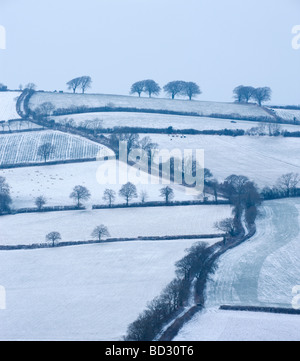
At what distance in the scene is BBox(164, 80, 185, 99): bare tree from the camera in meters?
127

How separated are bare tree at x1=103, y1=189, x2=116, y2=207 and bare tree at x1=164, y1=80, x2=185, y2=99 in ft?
216

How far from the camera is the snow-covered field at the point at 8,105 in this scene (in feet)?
323

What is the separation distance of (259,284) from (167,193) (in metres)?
22.5

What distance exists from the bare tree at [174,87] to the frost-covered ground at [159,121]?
22285 millimetres

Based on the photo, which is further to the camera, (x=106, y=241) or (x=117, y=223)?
(x=117, y=223)

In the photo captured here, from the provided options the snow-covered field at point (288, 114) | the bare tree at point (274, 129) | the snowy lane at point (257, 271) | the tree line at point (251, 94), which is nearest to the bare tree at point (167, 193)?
the snowy lane at point (257, 271)

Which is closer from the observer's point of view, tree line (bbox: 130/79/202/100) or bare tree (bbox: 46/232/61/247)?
bare tree (bbox: 46/232/61/247)

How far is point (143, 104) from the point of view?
114000 millimetres

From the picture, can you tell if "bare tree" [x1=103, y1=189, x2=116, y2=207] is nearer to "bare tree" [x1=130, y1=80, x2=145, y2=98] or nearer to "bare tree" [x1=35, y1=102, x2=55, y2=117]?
"bare tree" [x1=35, y1=102, x2=55, y2=117]

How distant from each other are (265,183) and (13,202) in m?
26.2

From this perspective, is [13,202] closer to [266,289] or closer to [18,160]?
[18,160]

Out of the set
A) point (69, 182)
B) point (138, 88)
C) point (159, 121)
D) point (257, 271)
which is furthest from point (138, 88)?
point (257, 271)

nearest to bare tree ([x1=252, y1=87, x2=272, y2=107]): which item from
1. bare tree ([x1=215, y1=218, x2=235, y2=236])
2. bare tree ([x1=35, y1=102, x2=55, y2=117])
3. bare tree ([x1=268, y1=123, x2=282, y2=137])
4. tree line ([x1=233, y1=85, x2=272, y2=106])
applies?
tree line ([x1=233, y1=85, x2=272, y2=106])

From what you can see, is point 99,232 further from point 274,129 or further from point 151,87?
point 151,87
